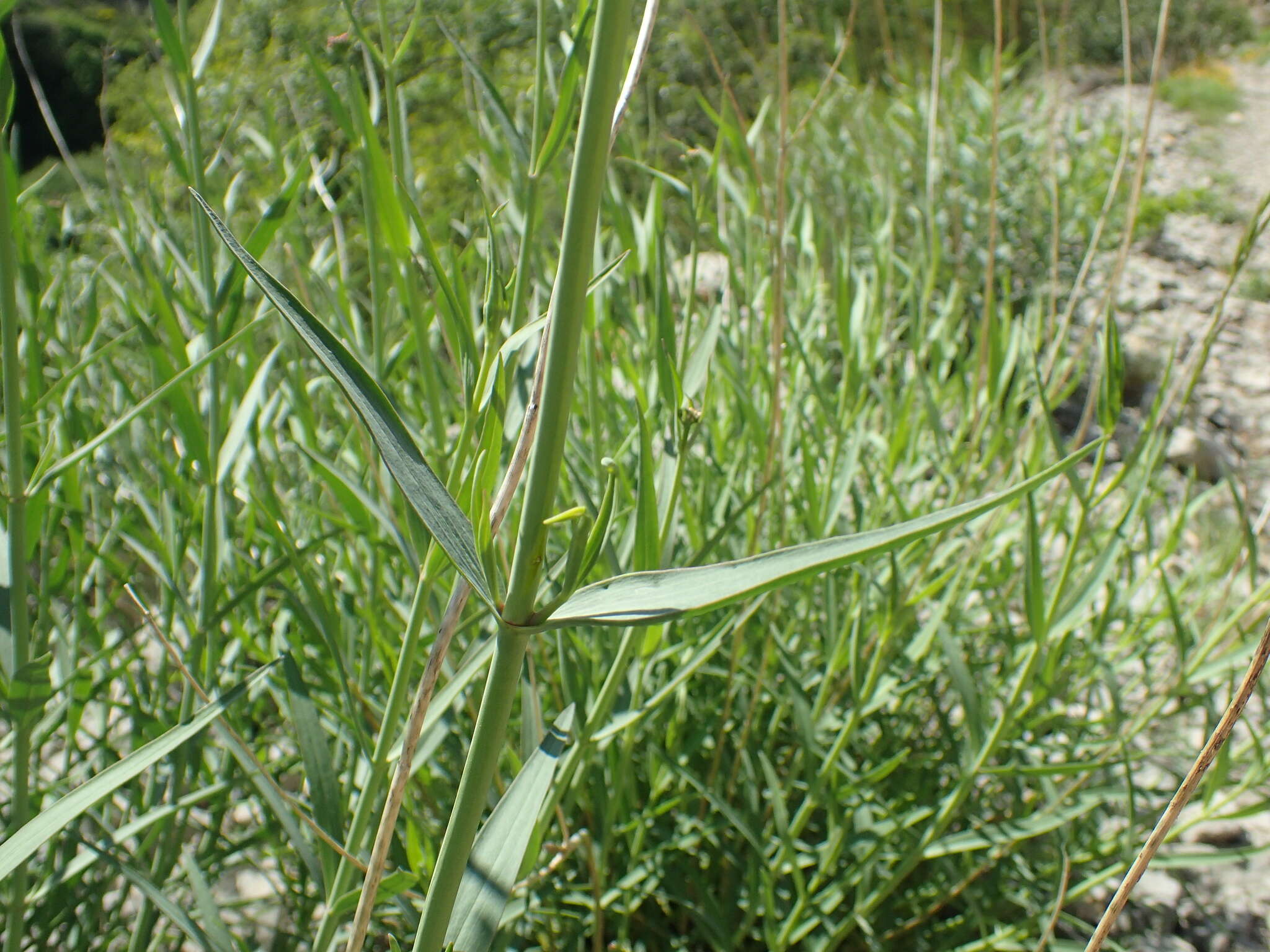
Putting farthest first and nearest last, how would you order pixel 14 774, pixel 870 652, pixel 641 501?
pixel 870 652 < pixel 14 774 < pixel 641 501

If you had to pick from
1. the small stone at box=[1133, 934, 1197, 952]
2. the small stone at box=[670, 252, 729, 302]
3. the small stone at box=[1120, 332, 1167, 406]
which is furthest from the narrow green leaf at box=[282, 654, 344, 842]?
the small stone at box=[1120, 332, 1167, 406]

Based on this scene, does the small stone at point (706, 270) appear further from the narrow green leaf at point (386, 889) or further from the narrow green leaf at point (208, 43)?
the narrow green leaf at point (386, 889)

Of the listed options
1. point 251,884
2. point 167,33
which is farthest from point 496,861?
point 251,884

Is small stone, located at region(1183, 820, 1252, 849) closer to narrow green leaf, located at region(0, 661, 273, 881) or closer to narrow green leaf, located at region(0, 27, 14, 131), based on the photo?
narrow green leaf, located at region(0, 661, 273, 881)

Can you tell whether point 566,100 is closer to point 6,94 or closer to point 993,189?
point 6,94

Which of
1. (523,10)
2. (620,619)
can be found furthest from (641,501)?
(523,10)

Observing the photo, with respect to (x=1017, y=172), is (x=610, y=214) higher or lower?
higher

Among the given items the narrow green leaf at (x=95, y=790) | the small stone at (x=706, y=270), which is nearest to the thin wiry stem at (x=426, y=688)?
the narrow green leaf at (x=95, y=790)

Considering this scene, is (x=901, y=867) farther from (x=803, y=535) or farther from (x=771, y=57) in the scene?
(x=771, y=57)
